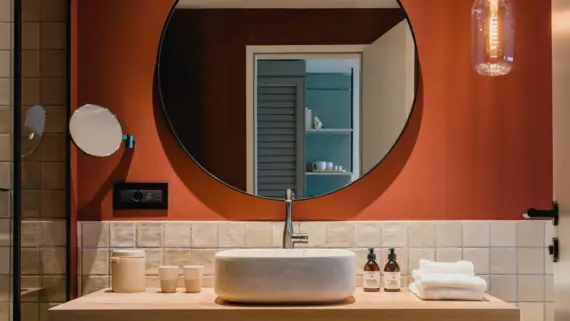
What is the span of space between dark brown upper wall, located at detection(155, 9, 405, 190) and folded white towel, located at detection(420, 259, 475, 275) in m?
0.72

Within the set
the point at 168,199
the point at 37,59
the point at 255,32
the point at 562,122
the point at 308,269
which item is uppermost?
the point at 255,32

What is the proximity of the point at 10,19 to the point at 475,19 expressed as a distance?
154cm

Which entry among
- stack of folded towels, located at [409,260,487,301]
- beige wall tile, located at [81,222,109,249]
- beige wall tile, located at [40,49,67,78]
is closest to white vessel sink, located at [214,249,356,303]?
stack of folded towels, located at [409,260,487,301]

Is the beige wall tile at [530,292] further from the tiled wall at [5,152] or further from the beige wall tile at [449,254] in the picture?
the tiled wall at [5,152]

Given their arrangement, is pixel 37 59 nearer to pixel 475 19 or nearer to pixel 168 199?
pixel 168 199

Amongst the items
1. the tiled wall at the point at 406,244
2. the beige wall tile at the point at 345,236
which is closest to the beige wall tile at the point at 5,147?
the tiled wall at the point at 406,244

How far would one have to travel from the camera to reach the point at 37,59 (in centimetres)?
217

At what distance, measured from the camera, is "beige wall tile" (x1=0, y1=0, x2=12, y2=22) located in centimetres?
204

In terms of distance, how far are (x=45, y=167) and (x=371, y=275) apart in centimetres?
113

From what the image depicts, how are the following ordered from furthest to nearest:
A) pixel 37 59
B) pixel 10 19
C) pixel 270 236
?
pixel 270 236 → pixel 37 59 → pixel 10 19

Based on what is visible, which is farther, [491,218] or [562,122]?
[491,218]

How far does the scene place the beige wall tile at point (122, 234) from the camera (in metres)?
2.52

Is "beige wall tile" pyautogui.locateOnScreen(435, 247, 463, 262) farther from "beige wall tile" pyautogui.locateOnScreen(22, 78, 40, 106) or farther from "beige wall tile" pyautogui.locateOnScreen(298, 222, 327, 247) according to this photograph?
"beige wall tile" pyautogui.locateOnScreen(22, 78, 40, 106)

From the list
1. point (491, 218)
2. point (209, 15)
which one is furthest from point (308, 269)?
point (209, 15)
